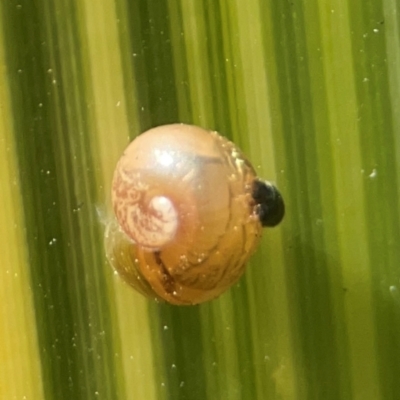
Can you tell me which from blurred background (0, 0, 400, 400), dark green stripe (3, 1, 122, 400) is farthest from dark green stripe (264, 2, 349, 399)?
dark green stripe (3, 1, 122, 400)

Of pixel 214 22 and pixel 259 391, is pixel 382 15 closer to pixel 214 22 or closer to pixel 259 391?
pixel 214 22

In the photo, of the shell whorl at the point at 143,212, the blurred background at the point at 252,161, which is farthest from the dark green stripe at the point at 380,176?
the shell whorl at the point at 143,212

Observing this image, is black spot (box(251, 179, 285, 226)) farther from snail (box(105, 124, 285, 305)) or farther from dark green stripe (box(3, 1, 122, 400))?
dark green stripe (box(3, 1, 122, 400))

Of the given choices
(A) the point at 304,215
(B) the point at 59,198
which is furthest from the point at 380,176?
(B) the point at 59,198

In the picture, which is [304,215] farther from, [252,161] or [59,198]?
[59,198]

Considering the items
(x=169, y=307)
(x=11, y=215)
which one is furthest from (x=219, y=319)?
(x=11, y=215)
